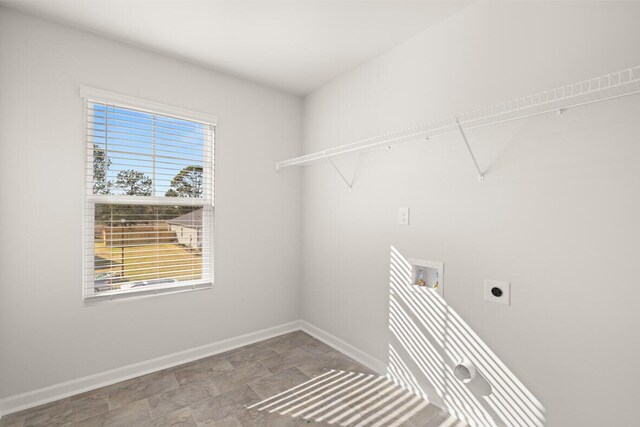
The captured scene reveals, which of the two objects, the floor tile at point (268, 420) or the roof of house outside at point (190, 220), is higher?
the roof of house outside at point (190, 220)

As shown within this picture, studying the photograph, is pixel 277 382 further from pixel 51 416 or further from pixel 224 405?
pixel 51 416

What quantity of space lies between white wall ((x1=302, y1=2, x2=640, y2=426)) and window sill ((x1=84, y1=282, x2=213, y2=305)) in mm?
1454

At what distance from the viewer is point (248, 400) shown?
204cm

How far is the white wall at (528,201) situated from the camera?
134 cm

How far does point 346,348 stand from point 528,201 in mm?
1850

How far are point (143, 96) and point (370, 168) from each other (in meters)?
1.80

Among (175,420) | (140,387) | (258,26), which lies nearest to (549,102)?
(258,26)

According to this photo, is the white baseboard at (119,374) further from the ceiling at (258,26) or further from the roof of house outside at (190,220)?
the ceiling at (258,26)

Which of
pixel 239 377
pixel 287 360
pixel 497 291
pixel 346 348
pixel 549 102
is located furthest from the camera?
pixel 346 348

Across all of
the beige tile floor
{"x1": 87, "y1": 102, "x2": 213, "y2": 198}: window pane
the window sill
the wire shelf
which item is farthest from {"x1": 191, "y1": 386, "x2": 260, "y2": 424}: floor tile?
the wire shelf

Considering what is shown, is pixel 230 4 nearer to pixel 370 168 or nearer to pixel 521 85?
pixel 370 168

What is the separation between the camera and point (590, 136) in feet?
4.60

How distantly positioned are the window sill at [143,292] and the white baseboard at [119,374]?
49 centimetres

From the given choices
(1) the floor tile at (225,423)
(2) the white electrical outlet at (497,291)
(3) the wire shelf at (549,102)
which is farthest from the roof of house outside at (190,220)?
(2) the white electrical outlet at (497,291)
